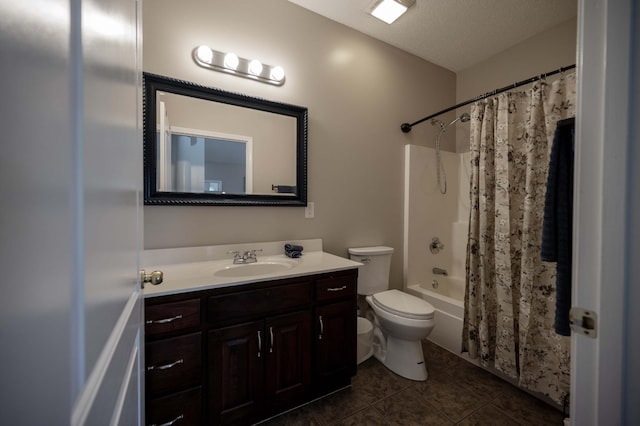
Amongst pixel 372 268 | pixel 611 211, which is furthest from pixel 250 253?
pixel 611 211

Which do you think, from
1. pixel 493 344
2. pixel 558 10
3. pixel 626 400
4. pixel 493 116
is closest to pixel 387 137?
pixel 493 116

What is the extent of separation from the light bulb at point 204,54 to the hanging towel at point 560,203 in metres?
1.93

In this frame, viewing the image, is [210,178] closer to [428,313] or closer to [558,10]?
[428,313]

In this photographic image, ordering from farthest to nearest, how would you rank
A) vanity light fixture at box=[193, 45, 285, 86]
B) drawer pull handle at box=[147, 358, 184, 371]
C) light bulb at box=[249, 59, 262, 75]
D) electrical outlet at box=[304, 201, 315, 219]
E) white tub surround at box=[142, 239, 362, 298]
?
electrical outlet at box=[304, 201, 315, 219] → light bulb at box=[249, 59, 262, 75] → vanity light fixture at box=[193, 45, 285, 86] → white tub surround at box=[142, 239, 362, 298] → drawer pull handle at box=[147, 358, 184, 371]

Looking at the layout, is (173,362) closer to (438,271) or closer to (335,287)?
(335,287)

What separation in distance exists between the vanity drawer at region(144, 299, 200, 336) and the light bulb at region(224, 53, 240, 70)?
1463mm

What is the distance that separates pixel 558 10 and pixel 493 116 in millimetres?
985

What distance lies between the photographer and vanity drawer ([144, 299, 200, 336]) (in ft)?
3.46

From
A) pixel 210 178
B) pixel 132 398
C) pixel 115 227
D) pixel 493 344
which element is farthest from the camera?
pixel 493 344

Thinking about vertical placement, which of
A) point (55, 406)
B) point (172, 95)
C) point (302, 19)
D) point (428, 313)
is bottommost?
point (428, 313)

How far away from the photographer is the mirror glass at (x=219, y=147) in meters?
1.44

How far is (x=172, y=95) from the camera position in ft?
4.87

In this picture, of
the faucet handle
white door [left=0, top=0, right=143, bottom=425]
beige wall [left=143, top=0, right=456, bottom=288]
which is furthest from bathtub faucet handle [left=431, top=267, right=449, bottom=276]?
white door [left=0, top=0, right=143, bottom=425]

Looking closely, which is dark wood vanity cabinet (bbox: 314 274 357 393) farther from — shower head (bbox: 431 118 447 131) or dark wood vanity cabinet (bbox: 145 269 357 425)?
shower head (bbox: 431 118 447 131)
